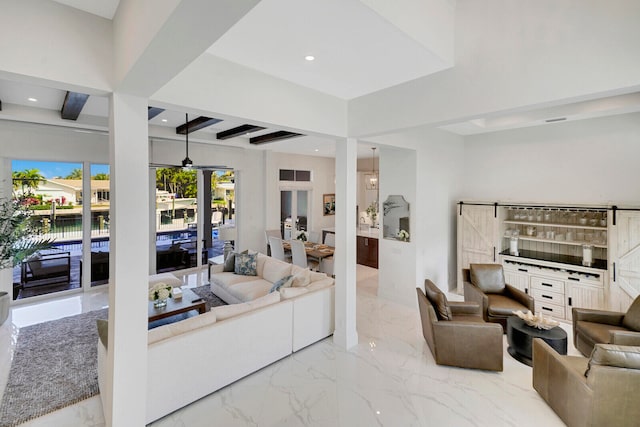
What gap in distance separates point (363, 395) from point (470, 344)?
1320mm

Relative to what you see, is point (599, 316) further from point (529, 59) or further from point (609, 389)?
point (529, 59)

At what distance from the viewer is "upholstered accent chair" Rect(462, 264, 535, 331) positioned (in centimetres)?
400

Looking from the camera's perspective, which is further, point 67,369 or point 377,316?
point 377,316

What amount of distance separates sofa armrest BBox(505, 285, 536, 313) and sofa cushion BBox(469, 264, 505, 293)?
13cm

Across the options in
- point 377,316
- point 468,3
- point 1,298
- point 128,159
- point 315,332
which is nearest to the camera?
point 128,159

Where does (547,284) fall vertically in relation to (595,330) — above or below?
above

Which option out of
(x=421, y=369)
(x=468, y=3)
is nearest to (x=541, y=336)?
(x=421, y=369)

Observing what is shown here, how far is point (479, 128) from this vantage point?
528 centimetres

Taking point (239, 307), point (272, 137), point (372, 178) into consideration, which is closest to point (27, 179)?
point (272, 137)

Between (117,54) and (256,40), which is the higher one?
(256,40)

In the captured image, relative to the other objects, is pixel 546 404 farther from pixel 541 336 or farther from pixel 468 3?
pixel 468 3

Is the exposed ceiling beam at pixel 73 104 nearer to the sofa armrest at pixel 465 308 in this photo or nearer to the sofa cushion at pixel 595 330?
the sofa armrest at pixel 465 308

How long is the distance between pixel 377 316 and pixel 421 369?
4.74 ft

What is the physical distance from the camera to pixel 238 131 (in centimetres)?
588
